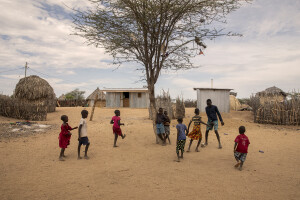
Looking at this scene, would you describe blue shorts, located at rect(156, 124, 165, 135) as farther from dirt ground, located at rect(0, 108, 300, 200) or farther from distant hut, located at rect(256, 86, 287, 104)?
distant hut, located at rect(256, 86, 287, 104)

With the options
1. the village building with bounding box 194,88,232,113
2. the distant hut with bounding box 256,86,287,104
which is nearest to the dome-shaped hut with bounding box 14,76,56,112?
the village building with bounding box 194,88,232,113

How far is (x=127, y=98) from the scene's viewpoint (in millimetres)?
27875

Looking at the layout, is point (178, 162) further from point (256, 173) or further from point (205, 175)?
point (256, 173)

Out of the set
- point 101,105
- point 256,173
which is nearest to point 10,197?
point 256,173

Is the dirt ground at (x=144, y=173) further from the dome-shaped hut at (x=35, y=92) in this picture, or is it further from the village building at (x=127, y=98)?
the village building at (x=127, y=98)

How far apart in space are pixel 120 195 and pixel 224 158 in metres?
3.78

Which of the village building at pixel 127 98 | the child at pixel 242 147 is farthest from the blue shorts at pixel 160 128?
the village building at pixel 127 98

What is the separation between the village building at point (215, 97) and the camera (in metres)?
18.4

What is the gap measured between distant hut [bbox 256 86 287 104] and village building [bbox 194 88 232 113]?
3.17 m

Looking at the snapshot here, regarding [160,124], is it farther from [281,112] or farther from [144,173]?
[281,112]

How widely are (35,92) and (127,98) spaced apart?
11785 millimetres

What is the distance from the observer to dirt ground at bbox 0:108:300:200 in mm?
3951

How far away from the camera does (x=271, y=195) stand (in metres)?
3.83

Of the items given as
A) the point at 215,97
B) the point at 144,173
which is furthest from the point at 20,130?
the point at 215,97
